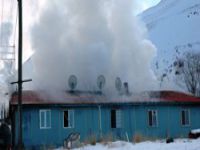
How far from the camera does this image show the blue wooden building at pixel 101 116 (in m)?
29.2

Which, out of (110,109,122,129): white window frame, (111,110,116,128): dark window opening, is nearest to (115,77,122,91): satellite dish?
(110,109,122,129): white window frame

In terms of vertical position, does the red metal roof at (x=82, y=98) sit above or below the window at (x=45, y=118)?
above

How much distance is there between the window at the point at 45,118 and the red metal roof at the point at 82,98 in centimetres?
60

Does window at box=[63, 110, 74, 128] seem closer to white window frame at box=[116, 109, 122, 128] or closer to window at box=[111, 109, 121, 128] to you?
window at box=[111, 109, 121, 128]

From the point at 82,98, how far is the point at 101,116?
66.8 inches

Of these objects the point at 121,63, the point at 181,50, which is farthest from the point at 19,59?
the point at 181,50

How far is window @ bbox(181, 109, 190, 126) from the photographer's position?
3400 cm

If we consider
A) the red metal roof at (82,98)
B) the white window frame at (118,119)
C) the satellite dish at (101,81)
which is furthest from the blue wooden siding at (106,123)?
the satellite dish at (101,81)

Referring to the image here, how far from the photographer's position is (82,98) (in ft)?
104

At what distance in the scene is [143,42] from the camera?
41.5 m

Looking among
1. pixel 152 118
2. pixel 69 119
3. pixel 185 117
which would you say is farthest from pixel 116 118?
pixel 185 117

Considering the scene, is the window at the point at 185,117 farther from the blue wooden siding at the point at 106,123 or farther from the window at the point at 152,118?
the window at the point at 152,118

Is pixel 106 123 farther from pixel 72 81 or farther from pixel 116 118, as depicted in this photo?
pixel 72 81

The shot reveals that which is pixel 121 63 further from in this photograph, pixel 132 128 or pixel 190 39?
pixel 190 39
